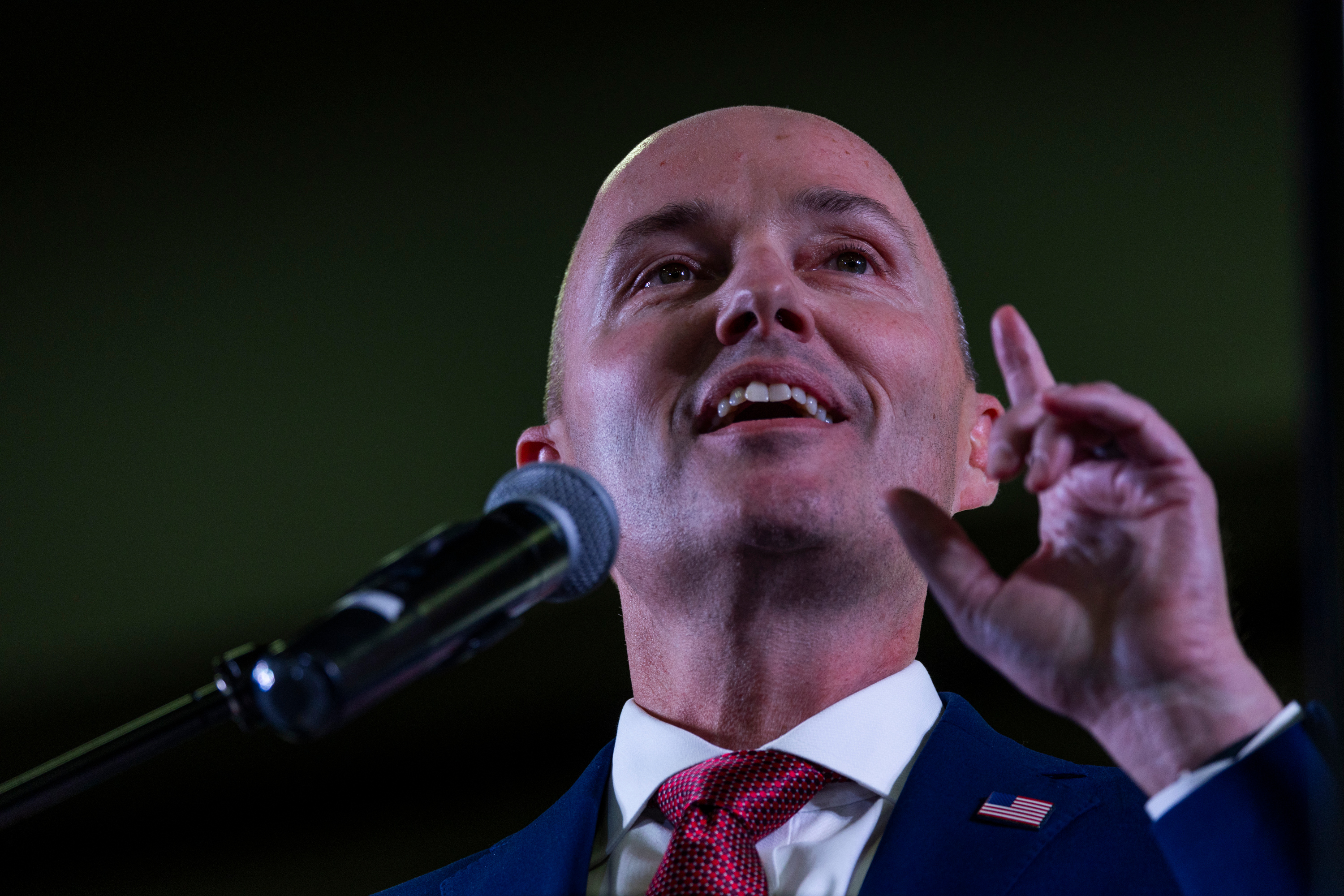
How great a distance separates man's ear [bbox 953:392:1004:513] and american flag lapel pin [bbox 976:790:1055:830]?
55cm

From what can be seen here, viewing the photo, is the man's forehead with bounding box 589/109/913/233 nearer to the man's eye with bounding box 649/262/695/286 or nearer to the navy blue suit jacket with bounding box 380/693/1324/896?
the man's eye with bounding box 649/262/695/286

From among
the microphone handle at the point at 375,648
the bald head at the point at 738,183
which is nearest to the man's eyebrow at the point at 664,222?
A: the bald head at the point at 738,183

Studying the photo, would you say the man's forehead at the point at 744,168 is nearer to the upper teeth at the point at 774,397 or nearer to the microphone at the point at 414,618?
the upper teeth at the point at 774,397

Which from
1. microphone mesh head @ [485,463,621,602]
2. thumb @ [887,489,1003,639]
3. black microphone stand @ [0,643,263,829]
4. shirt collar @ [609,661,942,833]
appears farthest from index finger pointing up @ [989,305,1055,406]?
black microphone stand @ [0,643,263,829]

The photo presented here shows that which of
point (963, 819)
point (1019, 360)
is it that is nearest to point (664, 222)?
point (1019, 360)

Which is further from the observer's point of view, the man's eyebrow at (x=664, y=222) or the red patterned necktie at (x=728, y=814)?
the man's eyebrow at (x=664, y=222)

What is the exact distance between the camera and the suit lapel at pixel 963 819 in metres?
1.43

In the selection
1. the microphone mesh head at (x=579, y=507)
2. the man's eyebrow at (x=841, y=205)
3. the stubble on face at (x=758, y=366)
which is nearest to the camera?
the microphone mesh head at (x=579, y=507)

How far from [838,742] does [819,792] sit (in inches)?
2.8

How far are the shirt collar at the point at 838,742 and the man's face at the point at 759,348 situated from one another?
0.21m

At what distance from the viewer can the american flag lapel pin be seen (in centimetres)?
148

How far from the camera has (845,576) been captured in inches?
68.4

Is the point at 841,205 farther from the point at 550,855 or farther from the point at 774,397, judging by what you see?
the point at 550,855

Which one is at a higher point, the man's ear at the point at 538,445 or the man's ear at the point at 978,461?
the man's ear at the point at 538,445
